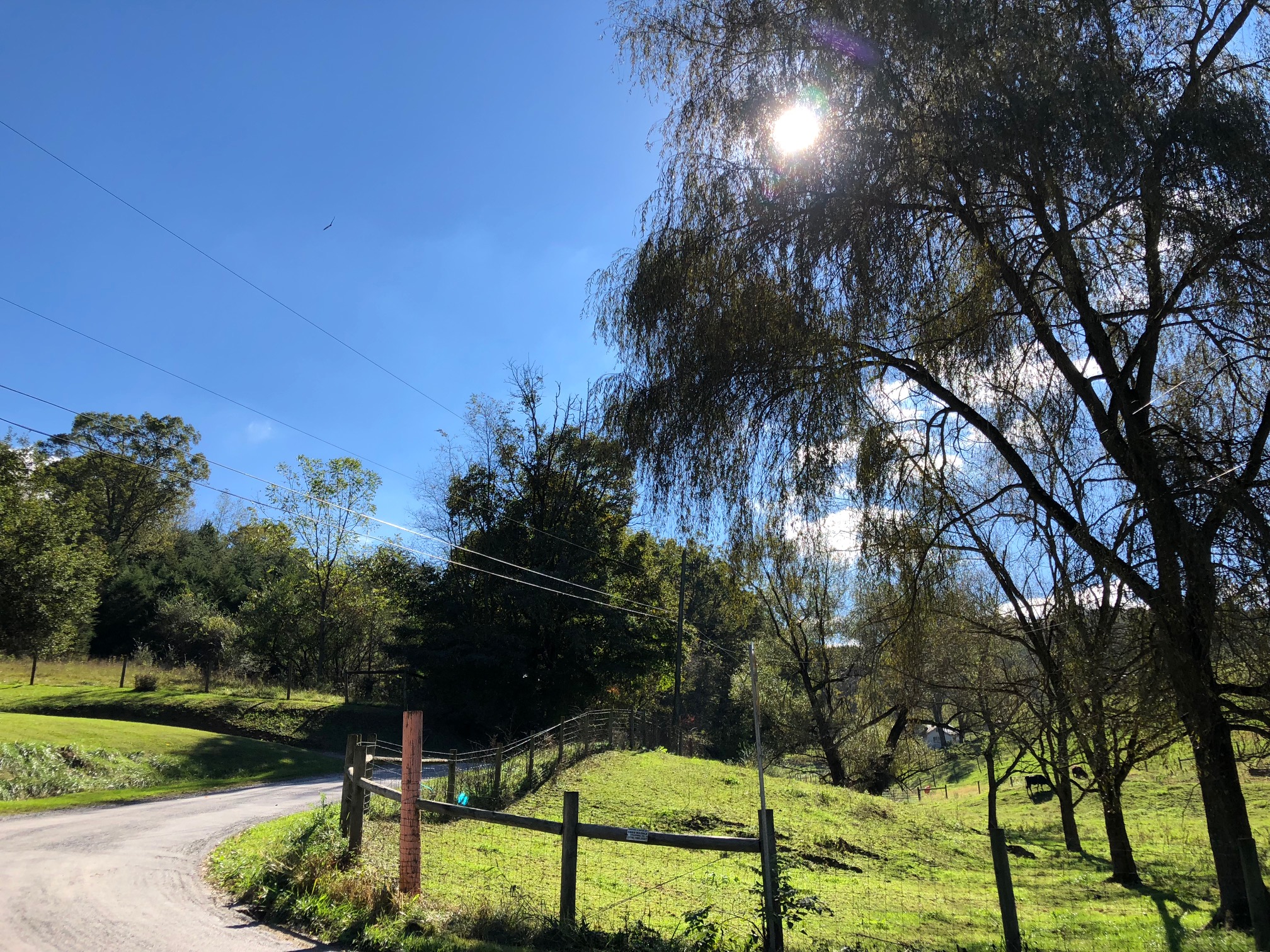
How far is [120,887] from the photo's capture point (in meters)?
7.59

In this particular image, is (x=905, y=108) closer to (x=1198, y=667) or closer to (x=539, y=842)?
(x=1198, y=667)

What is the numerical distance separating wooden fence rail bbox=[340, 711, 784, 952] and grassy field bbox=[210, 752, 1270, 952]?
260 millimetres

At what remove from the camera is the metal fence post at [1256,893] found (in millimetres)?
6117

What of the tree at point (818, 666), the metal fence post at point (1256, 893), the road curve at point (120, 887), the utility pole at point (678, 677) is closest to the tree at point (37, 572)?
the road curve at point (120, 887)

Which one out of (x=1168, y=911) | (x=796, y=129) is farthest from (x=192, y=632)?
(x=796, y=129)

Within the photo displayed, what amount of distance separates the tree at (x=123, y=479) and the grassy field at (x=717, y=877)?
4423 cm

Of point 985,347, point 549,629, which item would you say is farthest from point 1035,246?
point 549,629

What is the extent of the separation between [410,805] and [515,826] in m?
1.04

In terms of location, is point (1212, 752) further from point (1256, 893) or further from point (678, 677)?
point (678, 677)

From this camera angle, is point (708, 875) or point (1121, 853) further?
point (1121, 853)

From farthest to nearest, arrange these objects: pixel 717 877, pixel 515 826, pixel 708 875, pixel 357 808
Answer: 1. pixel 708 875
2. pixel 717 877
3. pixel 357 808
4. pixel 515 826

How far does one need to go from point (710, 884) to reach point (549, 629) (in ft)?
72.1

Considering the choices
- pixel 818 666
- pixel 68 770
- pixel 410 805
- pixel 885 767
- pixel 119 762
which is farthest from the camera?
pixel 818 666

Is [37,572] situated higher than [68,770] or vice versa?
[37,572]
